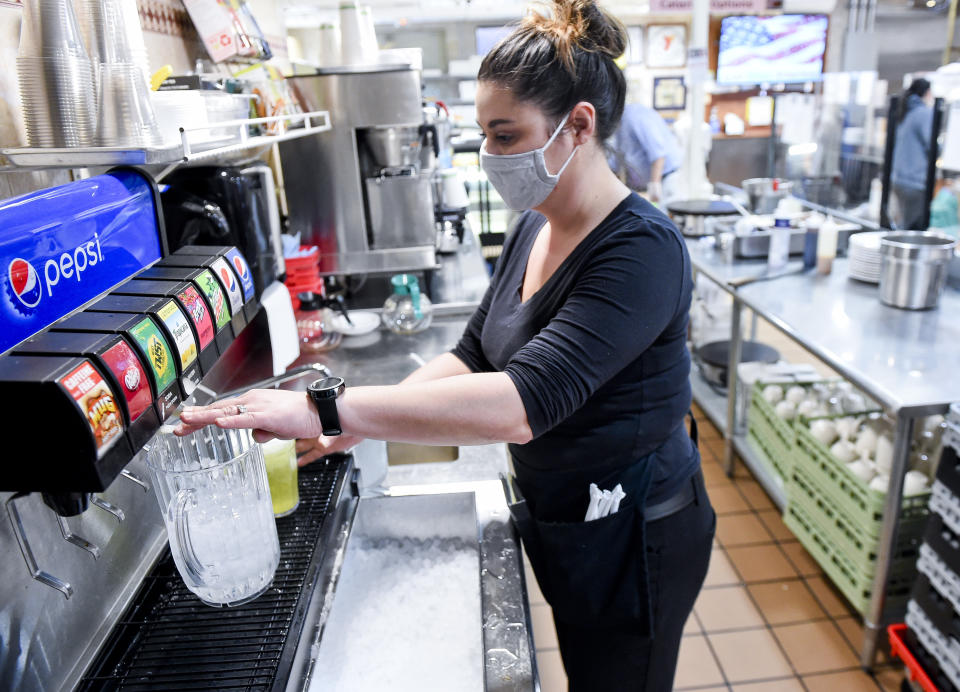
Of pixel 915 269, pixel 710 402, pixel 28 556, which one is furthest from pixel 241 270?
pixel 710 402

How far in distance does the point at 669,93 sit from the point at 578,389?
22.2 feet

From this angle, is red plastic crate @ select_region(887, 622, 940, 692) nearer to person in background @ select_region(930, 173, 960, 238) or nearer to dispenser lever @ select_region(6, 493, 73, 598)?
person in background @ select_region(930, 173, 960, 238)

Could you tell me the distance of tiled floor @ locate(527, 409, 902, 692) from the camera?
7.09 ft

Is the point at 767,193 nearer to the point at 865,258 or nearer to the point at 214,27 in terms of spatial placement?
the point at 865,258

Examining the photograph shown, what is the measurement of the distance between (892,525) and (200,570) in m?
1.95

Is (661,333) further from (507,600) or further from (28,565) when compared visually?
(28,565)

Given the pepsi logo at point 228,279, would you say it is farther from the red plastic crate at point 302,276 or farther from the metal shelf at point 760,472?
the metal shelf at point 760,472

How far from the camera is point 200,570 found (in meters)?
0.99

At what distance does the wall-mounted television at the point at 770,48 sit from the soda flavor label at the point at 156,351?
23.2 ft

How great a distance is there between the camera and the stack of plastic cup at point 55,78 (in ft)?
2.93

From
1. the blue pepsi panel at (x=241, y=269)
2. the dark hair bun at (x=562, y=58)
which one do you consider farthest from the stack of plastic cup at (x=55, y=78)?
the dark hair bun at (x=562, y=58)

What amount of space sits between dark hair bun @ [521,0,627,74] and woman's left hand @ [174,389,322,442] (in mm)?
696

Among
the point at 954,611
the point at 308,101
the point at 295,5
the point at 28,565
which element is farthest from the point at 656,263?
the point at 295,5

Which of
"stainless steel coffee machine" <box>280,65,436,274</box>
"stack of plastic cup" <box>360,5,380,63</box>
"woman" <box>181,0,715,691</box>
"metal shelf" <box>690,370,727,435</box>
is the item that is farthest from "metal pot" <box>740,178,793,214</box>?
"woman" <box>181,0,715,691</box>
